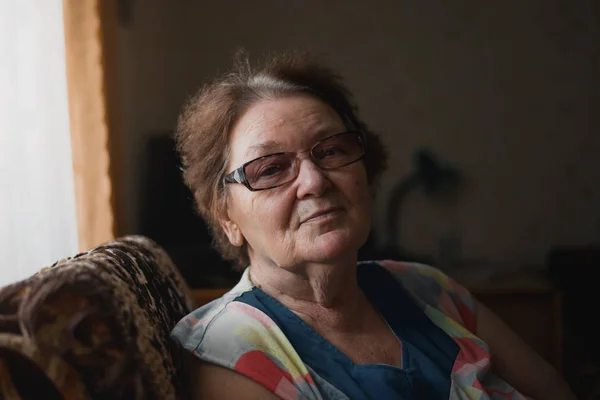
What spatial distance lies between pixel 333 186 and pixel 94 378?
0.60 m

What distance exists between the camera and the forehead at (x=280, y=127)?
42.8 inches

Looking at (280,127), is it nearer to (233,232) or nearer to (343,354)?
(233,232)

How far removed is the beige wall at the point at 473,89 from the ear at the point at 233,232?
1.80 m

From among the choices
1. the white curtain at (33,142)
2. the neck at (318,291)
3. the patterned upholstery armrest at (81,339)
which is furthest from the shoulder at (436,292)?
the white curtain at (33,142)

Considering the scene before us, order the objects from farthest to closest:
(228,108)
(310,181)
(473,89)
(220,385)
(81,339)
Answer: (473,89) → (228,108) → (310,181) → (220,385) → (81,339)

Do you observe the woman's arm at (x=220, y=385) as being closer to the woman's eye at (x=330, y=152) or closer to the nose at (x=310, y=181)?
the nose at (x=310, y=181)

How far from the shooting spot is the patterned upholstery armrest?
61 centimetres

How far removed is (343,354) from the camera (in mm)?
1039

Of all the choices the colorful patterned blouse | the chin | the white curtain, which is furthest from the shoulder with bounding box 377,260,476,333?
the white curtain

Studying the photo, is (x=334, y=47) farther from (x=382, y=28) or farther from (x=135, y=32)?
(x=135, y=32)

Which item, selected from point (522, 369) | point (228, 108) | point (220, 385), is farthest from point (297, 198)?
point (522, 369)

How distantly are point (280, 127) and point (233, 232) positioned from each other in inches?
11.0

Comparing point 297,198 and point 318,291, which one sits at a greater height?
point 297,198

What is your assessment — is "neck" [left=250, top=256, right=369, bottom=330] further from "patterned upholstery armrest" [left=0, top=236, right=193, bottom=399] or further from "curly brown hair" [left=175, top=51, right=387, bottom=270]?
"patterned upholstery armrest" [left=0, top=236, right=193, bottom=399]
